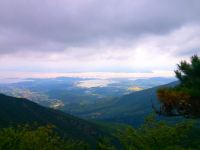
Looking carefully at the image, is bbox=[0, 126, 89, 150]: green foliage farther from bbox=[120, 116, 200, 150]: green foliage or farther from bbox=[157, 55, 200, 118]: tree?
bbox=[157, 55, 200, 118]: tree

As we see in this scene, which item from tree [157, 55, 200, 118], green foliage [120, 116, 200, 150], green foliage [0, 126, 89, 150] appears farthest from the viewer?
green foliage [0, 126, 89, 150]

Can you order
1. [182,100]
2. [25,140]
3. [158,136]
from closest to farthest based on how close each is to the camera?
[182,100] → [158,136] → [25,140]

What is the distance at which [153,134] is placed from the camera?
48906 millimetres

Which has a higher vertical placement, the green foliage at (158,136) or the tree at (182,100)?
the tree at (182,100)

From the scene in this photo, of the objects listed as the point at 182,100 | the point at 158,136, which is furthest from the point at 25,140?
the point at 182,100

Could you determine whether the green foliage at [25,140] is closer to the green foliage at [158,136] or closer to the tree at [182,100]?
the green foliage at [158,136]

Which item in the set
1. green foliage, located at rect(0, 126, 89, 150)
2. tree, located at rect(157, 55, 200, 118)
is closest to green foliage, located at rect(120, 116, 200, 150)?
tree, located at rect(157, 55, 200, 118)

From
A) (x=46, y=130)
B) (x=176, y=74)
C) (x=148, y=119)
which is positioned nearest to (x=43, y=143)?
(x=46, y=130)

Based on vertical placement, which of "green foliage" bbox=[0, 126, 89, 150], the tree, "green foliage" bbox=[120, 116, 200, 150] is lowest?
"green foliage" bbox=[0, 126, 89, 150]

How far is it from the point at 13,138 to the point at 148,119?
3942 cm

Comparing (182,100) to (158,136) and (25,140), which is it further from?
(25,140)

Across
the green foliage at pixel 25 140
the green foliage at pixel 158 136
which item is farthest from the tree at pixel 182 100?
the green foliage at pixel 25 140

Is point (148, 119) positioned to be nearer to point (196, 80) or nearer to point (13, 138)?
point (196, 80)

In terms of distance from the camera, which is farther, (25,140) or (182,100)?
(25,140)
